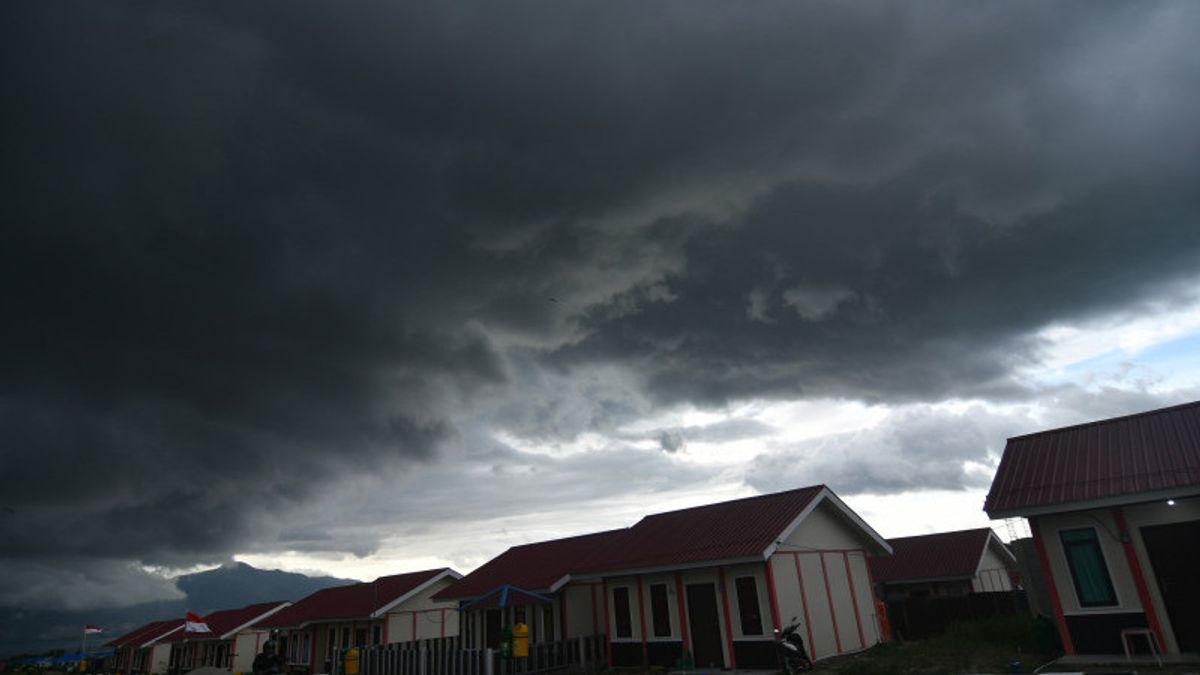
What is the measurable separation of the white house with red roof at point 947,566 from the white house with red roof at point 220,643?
43.6 metres

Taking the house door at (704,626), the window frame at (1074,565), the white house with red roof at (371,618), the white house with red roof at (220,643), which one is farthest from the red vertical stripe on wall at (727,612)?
the white house with red roof at (220,643)

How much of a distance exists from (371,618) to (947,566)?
106 feet

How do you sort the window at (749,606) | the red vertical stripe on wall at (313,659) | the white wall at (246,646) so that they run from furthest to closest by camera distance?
the white wall at (246,646) → the red vertical stripe on wall at (313,659) → the window at (749,606)

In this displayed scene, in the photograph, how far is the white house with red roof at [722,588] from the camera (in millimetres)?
20094

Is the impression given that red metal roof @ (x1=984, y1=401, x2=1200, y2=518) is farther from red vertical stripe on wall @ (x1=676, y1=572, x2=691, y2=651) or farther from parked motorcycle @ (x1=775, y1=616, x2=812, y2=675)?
red vertical stripe on wall @ (x1=676, y1=572, x2=691, y2=651)

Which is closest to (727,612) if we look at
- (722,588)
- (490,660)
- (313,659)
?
(722,588)

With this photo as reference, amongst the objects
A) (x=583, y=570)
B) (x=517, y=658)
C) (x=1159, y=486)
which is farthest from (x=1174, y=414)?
(x=517, y=658)

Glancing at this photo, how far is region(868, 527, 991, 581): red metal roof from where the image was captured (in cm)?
3759

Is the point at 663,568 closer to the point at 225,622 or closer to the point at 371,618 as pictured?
the point at 371,618

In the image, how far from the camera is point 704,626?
21.1 metres

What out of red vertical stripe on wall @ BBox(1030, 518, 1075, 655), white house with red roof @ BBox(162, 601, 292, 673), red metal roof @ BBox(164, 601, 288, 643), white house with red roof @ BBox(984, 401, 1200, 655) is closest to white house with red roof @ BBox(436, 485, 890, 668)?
white house with red roof @ BBox(984, 401, 1200, 655)

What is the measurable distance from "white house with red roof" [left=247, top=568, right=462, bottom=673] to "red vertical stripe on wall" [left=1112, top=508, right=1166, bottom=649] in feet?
91.0

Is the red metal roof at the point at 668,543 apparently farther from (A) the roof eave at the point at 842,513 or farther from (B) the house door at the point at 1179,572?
(B) the house door at the point at 1179,572

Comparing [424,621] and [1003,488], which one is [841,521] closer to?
[1003,488]
